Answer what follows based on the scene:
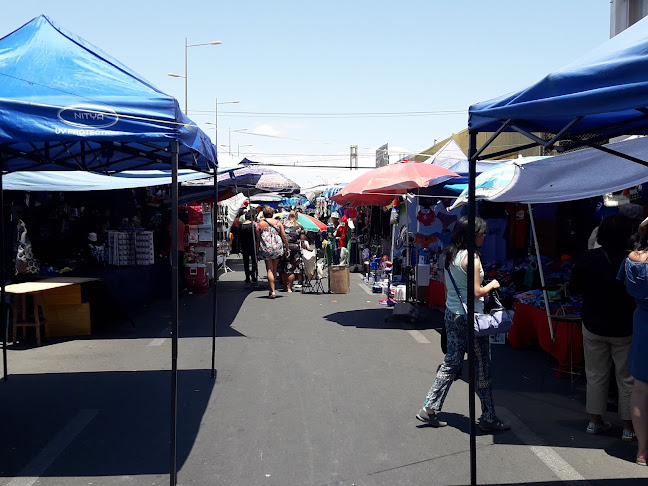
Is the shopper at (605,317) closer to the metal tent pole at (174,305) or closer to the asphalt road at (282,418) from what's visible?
the asphalt road at (282,418)

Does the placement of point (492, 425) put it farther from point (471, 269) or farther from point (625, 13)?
point (625, 13)

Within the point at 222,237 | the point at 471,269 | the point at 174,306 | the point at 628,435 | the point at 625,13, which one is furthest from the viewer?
the point at 222,237

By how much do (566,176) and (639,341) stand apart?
2.82 meters

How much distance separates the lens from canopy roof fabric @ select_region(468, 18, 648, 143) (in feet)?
9.73

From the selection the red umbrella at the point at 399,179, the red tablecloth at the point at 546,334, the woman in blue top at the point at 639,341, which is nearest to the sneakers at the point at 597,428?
the woman in blue top at the point at 639,341

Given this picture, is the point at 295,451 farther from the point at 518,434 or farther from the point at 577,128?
the point at 577,128

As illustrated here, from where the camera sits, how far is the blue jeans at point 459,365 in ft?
17.2

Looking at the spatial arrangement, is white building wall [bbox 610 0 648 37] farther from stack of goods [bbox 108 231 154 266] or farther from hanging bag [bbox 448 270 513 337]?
stack of goods [bbox 108 231 154 266]

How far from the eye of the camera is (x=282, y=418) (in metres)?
5.59

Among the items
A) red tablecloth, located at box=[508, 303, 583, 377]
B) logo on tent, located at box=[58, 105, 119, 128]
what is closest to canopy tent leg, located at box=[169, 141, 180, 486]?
logo on tent, located at box=[58, 105, 119, 128]

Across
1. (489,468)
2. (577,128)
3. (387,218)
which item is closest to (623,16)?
(387,218)

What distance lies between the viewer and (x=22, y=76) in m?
4.86

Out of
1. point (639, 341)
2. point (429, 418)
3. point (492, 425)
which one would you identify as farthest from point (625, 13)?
point (429, 418)

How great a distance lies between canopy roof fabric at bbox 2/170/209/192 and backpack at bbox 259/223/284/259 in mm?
2704
